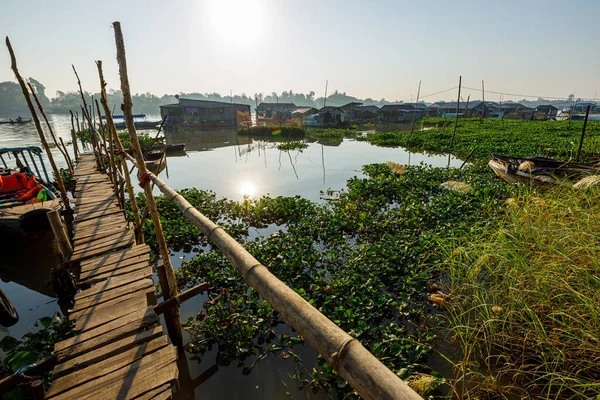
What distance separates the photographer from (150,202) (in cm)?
351

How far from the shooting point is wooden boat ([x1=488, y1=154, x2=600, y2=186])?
8.62m

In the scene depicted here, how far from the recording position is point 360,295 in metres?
4.49

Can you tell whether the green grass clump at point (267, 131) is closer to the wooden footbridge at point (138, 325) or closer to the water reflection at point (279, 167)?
the water reflection at point (279, 167)

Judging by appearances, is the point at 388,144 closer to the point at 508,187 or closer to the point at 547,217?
the point at 508,187

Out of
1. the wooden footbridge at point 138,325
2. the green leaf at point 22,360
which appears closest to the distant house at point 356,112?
the wooden footbridge at point 138,325

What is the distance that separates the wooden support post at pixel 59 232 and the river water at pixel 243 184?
3.95 ft

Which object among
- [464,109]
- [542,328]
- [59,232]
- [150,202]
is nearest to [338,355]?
[542,328]

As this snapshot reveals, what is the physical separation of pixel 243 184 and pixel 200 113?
32.7 m

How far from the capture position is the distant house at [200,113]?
38188mm

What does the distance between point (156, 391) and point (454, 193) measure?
9.05 meters

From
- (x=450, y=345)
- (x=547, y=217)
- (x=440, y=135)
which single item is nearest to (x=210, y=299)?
(x=450, y=345)

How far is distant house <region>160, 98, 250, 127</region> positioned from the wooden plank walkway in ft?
114

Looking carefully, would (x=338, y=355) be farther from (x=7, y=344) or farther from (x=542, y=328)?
(x=7, y=344)

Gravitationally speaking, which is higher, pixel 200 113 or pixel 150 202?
pixel 200 113
